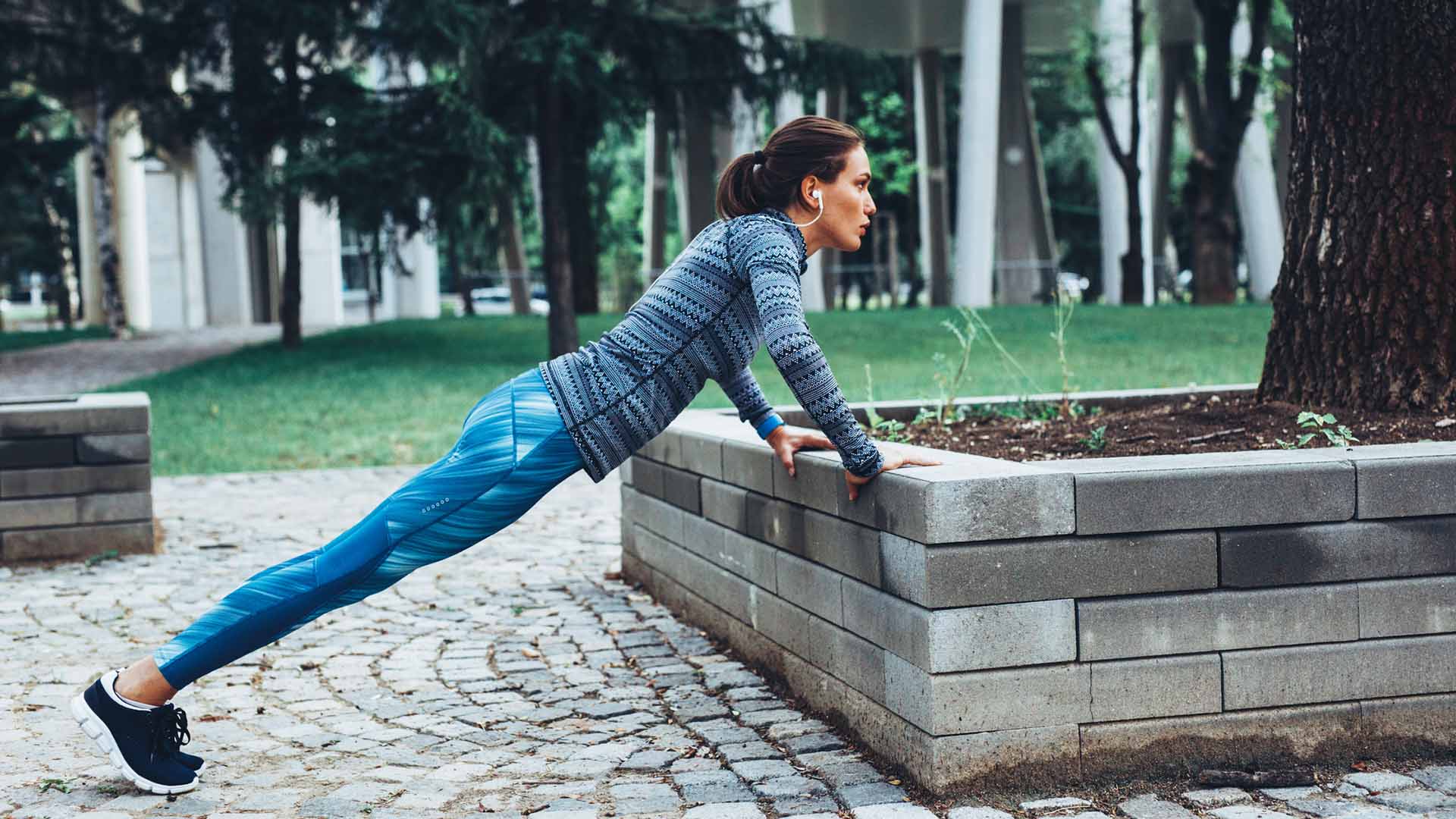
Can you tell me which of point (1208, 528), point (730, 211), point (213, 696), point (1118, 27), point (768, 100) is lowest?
point (213, 696)

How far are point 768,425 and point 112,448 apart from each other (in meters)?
4.51

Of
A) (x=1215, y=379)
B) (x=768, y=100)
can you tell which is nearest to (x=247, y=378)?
(x=768, y=100)

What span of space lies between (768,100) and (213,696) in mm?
15717

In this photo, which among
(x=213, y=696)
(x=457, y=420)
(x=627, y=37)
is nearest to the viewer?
(x=213, y=696)

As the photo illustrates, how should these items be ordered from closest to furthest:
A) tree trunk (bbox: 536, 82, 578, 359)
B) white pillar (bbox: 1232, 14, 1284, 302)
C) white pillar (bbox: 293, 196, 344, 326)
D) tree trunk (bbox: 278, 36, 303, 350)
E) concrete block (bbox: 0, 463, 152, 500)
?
1. concrete block (bbox: 0, 463, 152, 500)
2. tree trunk (bbox: 278, 36, 303, 350)
3. tree trunk (bbox: 536, 82, 578, 359)
4. white pillar (bbox: 1232, 14, 1284, 302)
5. white pillar (bbox: 293, 196, 344, 326)

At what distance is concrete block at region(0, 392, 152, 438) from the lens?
7.64 m

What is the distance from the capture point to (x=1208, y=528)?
387 cm

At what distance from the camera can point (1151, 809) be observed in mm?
3734

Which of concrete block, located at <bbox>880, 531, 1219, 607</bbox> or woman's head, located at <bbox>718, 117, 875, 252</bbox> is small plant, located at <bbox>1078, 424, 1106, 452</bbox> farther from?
woman's head, located at <bbox>718, 117, 875, 252</bbox>

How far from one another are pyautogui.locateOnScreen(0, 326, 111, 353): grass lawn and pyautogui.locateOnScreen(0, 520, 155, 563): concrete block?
65.5ft

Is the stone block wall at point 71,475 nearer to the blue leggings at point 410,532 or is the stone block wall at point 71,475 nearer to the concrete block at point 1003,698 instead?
the blue leggings at point 410,532

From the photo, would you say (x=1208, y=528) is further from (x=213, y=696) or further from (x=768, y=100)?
(x=768, y=100)

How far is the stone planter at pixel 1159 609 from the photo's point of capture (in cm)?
379

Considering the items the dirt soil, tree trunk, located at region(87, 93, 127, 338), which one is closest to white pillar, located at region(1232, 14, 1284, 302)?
tree trunk, located at region(87, 93, 127, 338)
